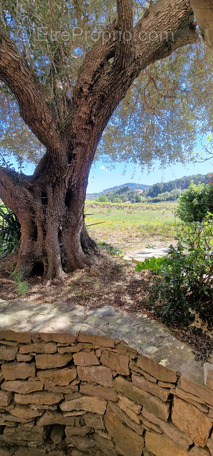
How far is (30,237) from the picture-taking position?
3021 mm

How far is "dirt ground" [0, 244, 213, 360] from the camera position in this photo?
2.17 metres

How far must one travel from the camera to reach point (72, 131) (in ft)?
9.36

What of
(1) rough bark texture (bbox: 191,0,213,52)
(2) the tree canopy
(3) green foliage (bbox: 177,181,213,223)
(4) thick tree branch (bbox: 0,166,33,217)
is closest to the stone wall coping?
(4) thick tree branch (bbox: 0,166,33,217)

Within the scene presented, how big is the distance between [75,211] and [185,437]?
7.73ft

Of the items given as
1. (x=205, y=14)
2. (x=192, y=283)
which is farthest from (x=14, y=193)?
(x=205, y=14)

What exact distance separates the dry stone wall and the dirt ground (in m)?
0.40

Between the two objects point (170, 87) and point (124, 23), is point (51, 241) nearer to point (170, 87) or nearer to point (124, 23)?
point (124, 23)

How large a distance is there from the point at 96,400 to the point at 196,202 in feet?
19.5

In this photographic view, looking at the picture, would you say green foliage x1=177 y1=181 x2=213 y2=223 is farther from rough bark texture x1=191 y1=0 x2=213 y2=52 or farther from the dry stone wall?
rough bark texture x1=191 y1=0 x2=213 y2=52

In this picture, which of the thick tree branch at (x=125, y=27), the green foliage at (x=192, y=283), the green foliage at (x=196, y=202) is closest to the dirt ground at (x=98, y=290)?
A: the green foliage at (x=192, y=283)

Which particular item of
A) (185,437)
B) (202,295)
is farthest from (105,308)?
(185,437)

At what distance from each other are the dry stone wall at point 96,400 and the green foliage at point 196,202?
5.72 metres

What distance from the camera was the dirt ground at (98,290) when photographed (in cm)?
217

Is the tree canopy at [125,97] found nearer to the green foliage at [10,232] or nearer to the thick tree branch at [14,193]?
the thick tree branch at [14,193]
